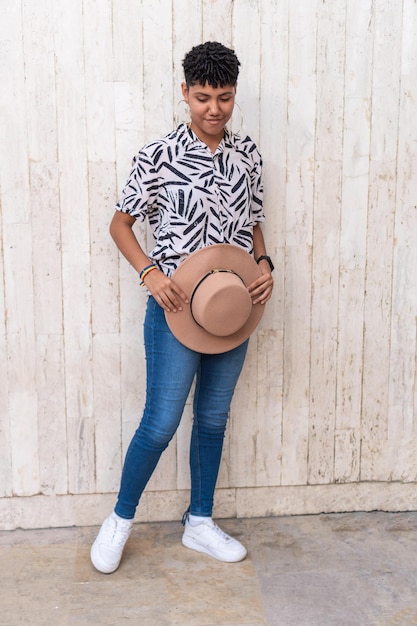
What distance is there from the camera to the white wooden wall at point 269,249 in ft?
8.33

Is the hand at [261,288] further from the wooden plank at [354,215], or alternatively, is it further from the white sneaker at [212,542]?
the white sneaker at [212,542]

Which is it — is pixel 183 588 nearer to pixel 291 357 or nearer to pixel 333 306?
pixel 291 357

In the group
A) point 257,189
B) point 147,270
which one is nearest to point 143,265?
point 147,270

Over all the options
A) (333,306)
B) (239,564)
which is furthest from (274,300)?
(239,564)

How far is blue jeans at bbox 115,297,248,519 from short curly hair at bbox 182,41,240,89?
70cm

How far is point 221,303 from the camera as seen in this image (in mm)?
2221

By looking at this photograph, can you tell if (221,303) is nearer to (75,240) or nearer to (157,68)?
(75,240)

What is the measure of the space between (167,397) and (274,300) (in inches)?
24.4

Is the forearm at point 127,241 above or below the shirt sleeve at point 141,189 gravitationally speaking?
below

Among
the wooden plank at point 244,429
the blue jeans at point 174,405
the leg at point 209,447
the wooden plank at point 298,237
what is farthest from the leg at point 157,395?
the wooden plank at point 298,237

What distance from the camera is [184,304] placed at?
231cm

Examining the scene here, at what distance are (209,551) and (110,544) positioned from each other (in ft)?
1.15

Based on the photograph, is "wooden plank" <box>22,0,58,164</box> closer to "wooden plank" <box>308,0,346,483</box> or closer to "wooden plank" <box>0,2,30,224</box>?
"wooden plank" <box>0,2,30,224</box>

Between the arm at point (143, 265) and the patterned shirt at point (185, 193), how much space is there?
44mm
